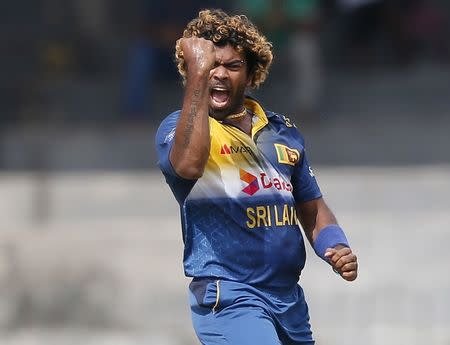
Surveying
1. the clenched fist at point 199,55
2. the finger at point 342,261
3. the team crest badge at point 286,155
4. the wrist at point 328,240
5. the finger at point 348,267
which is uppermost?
the clenched fist at point 199,55

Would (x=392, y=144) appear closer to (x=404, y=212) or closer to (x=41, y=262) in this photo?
(x=404, y=212)

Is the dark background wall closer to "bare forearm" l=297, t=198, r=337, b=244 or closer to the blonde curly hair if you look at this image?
"bare forearm" l=297, t=198, r=337, b=244

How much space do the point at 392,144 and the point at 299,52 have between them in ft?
4.21

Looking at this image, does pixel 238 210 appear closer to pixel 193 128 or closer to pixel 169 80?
pixel 193 128

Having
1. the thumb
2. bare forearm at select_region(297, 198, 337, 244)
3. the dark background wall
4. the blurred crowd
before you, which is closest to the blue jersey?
the thumb

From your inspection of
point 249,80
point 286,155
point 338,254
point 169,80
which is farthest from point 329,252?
point 169,80

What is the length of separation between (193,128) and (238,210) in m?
0.37

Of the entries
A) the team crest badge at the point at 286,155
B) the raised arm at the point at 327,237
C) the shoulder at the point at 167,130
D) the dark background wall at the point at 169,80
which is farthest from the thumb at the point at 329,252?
the dark background wall at the point at 169,80

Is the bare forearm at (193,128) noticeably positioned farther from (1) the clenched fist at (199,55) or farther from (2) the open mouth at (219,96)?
(2) the open mouth at (219,96)

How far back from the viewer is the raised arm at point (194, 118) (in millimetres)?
4156

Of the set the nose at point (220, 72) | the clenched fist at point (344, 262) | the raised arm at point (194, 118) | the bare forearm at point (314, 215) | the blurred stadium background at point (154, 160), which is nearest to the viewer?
the raised arm at point (194, 118)

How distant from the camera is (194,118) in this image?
13.6 ft

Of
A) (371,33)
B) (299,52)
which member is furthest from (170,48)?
(371,33)

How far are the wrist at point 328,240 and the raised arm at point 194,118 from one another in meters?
0.65
